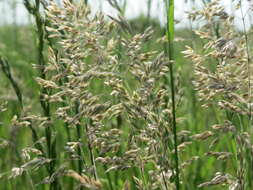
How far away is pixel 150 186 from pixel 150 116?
22cm

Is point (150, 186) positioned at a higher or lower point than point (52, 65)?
lower

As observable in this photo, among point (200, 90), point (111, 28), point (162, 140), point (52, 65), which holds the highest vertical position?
point (111, 28)

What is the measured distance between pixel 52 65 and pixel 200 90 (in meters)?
0.45

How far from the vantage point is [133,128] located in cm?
133

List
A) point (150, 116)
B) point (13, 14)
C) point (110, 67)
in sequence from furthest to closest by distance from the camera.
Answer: point (13, 14) → point (110, 67) → point (150, 116)

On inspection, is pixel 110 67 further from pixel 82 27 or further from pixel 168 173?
pixel 168 173

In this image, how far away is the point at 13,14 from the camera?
4887 mm

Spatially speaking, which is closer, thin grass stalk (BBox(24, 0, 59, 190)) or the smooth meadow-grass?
the smooth meadow-grass

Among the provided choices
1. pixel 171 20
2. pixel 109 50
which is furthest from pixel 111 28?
pixel 171 20

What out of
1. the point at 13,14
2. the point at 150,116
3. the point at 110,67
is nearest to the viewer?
the point at 150,116

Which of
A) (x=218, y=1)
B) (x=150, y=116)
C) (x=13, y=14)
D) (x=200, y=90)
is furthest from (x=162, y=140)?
(x=13, y=14)

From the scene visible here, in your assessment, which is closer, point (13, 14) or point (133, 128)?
point (133, 128)

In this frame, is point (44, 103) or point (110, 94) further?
point (44, 103)

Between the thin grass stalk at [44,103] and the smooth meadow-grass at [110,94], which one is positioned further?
the thin grass stalk at [44,103]
